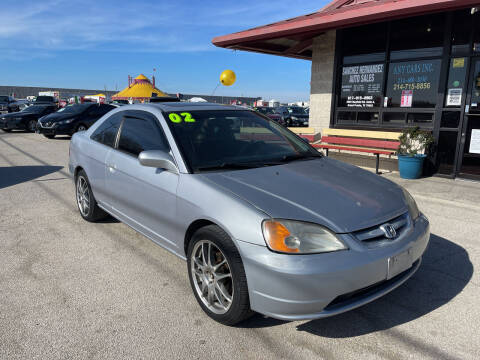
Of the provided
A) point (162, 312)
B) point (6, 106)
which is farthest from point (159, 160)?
point (6, 106)

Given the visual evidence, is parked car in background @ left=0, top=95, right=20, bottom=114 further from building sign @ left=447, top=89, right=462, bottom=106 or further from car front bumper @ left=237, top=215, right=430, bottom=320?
car front bumper @ left=237, top=215, right=430, bottom=320

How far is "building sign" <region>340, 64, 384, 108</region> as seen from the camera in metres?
8.82

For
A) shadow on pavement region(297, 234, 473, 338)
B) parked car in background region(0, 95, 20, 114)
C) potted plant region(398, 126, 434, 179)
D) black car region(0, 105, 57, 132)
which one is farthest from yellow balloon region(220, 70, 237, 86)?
parked car in background region(0, 95, 20, 114)

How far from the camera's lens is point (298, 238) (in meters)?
2.33

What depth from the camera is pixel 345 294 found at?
2.33m

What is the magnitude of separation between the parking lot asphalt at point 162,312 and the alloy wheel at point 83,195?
1.09 ft

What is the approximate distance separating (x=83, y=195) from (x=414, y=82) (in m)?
7.04

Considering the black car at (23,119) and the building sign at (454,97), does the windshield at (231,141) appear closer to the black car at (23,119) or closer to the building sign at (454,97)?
the building sign at (454,97)

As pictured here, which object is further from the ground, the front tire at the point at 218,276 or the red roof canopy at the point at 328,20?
the red roof canopy at the point at 328,20

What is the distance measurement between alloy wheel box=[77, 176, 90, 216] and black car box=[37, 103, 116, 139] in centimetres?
1183

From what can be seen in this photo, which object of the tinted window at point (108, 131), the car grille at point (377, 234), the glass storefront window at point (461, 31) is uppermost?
the glass storefront window at point (461, 31)

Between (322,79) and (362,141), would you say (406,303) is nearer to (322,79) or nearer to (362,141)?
(362,141)

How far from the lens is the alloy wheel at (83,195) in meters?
4.79

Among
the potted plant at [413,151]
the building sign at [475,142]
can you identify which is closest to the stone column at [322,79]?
the potted plant at [413,151]
